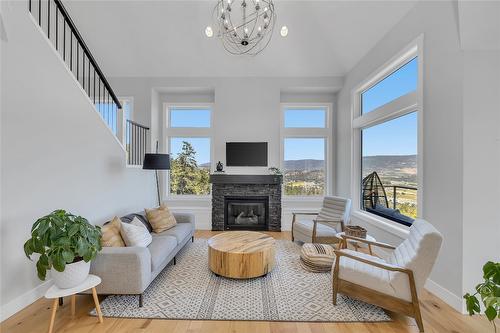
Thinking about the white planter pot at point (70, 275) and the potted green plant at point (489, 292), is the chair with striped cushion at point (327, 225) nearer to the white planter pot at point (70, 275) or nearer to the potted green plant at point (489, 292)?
the potted green plant at point (489, 292)

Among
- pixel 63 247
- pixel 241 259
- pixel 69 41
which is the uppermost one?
pixel 69 41

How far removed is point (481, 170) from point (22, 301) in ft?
15.8

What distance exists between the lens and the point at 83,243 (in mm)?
1946

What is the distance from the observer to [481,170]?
7.55 ft

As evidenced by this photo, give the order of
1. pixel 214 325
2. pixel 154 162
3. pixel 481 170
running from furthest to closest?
pixel 154 162
pixel 481 170
pixel 214 325

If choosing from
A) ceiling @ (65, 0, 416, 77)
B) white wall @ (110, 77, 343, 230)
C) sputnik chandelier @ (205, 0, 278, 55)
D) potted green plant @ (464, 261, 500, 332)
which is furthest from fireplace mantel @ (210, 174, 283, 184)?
potted green plant @ (464, 261, 500, 332)

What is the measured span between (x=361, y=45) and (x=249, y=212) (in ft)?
13.4

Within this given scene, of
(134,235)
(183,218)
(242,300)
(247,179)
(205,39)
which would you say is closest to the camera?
(242,300)

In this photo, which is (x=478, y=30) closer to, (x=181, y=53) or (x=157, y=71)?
(x=181, y=53)

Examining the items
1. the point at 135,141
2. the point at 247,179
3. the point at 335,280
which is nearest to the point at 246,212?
the point at 247,179

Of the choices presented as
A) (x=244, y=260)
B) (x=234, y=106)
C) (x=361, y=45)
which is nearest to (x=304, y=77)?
(x=361, y=45)

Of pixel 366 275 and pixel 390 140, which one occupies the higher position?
pixel 390 140

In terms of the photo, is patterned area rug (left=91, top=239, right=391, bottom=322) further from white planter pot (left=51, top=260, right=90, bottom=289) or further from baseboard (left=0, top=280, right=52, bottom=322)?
baseboard (left=0, top=280, right=52, bottom=322)

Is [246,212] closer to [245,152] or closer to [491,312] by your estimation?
[245,152]
